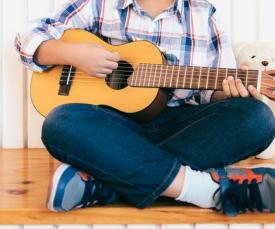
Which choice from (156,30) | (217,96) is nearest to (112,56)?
(156,30)

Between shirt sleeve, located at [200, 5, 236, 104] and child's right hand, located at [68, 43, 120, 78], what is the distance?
0.27 metres

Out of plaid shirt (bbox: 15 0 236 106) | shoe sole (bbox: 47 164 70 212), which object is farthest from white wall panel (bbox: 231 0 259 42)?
shoe sole (bbox: 47 164 70 212)

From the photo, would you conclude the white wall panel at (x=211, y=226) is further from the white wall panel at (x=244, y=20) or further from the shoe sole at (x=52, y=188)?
the white wall panel at (x=244, y=20)

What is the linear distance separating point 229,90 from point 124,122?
0.78 ft

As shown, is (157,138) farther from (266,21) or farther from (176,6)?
(266,21)

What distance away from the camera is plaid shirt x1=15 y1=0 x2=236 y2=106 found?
1320 millimetres

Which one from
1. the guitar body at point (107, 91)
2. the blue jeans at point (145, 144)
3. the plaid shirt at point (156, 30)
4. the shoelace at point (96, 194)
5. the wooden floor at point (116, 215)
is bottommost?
the wooden floor at point (116, 215)

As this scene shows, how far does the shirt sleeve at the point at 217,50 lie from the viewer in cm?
135

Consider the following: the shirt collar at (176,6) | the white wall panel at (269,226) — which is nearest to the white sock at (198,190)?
the white wall panel at (269,226)

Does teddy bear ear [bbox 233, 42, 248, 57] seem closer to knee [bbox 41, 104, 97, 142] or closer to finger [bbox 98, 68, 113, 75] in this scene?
finger [bbox 98, 68, 113, 75]

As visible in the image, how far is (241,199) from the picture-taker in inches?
40.3

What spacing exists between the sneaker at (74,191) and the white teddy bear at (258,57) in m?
0.63

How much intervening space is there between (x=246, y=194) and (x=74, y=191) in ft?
1.09

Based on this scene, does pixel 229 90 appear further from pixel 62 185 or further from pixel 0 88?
pixel 0 88
